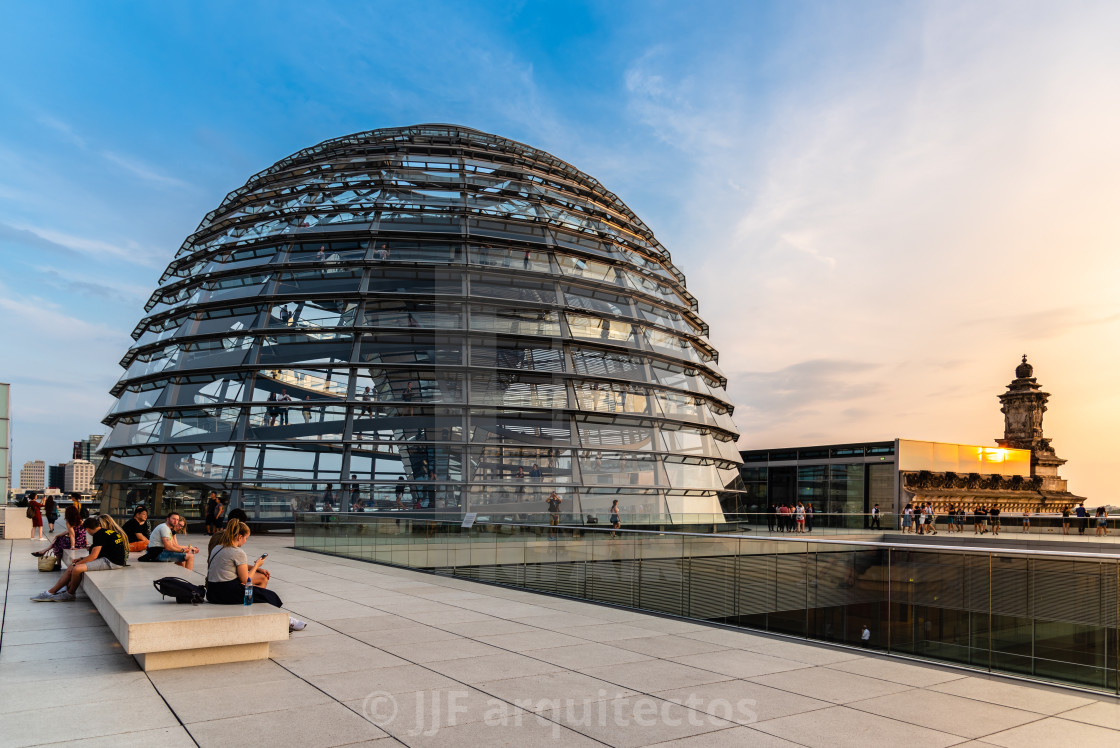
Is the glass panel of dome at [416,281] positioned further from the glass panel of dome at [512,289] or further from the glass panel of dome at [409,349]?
the glass panel of dome at [409,349]

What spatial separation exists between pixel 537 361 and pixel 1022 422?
79.1 meters

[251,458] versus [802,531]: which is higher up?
[251,458]

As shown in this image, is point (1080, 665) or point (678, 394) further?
point (678, 394)

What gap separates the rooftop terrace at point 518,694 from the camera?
5926 mm

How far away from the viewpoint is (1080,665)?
7.60m

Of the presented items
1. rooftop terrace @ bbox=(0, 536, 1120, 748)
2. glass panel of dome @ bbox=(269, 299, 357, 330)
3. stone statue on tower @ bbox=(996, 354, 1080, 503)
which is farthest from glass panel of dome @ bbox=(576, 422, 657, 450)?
stone statue on tower @ bbox=(996, 354, 1080, 503)

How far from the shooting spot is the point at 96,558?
13.1m

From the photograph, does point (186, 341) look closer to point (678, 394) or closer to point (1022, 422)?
point (678, 394)

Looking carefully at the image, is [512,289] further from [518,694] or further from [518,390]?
[518,694]

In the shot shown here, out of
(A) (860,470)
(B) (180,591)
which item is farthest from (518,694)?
(A) (860,470)

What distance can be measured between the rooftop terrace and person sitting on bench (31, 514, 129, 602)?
66.2 inches

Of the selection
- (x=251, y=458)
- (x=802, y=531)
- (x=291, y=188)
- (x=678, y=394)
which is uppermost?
(x=291, y=188)

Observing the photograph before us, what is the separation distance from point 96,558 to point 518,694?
939cm

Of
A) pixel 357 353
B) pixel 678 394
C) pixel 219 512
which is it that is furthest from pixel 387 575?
pixel 678 394
